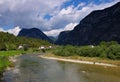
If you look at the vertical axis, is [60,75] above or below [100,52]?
below

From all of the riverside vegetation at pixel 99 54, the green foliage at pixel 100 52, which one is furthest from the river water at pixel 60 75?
the green foliage at pixel 100 52

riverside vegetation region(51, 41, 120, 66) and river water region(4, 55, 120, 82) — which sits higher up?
riverside vegetation region(51, 41, 120, 66)

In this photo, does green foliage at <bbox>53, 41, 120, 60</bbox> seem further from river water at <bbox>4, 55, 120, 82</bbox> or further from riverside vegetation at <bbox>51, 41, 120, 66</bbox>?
river water at <bbox>4, 55, 120, 82</bbox>

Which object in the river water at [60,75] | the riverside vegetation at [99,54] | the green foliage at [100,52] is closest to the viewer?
the river water at [60,75]

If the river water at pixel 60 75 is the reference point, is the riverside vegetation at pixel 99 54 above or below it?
above

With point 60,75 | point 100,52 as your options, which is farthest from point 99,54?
point 60,75

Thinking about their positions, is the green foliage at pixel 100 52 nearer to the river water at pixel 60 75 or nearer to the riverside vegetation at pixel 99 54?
the riverside vegetation at pixel 99 54

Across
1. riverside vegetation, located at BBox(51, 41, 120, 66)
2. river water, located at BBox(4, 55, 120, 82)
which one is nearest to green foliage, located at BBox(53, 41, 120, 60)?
riverside vegetation, located at BBox(51, 41, 120, 66)

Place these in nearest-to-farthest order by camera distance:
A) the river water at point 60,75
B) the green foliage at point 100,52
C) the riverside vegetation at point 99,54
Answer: the river water at point 60,75
the riverside vegetation at point 99,54
the green foliage at point 100,52

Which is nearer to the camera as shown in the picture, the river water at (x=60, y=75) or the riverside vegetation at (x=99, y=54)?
the river water at (x=60, y=75)

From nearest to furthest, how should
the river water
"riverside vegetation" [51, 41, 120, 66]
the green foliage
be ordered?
the river water < "riverside vegetation" [51, 41, 120, 66] < the green foliage

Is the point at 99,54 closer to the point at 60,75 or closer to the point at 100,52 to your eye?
the point at 100,52

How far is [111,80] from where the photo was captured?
214 feet

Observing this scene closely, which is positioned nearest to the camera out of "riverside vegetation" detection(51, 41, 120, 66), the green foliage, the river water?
the river water
